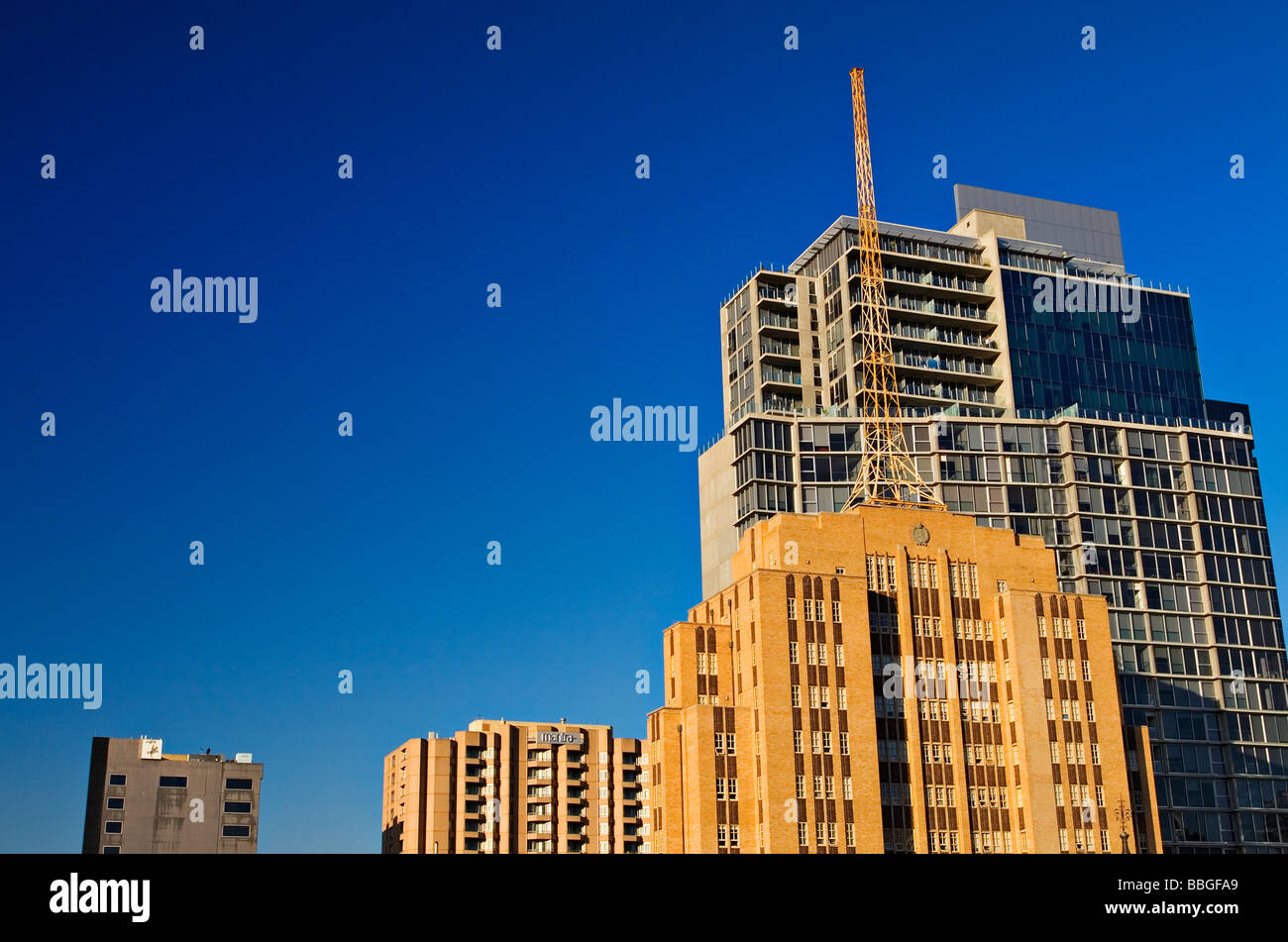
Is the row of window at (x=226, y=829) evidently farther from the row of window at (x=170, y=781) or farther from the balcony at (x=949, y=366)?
the balcony at (x=949, y=366)

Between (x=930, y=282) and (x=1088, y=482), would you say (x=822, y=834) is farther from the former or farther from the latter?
(x=930, y=282)

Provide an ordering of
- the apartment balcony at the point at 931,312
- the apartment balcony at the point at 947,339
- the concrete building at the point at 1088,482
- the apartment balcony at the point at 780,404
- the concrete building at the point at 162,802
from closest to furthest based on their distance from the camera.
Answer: the concrete building at the point at 1088,482
the concrete building at the point at 162,802
the apartment balcony at the point at 947,339
the apartment balcony at the point at 931,312
the apartment balcony at the point at 780,404

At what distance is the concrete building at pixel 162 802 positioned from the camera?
188500 millimetres

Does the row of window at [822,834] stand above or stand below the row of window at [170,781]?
below

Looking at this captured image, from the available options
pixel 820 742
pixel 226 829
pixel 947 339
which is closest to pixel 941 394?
pixel 947 339

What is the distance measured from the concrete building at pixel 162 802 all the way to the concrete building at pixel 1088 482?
74.0 metres

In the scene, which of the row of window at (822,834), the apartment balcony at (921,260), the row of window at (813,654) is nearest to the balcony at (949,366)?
the apartment balcony at (921,260)

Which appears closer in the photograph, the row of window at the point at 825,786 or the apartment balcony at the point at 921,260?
the row of window at the point at 825,786

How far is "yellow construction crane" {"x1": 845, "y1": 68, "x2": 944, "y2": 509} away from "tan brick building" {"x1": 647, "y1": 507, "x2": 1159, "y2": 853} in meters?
38.5

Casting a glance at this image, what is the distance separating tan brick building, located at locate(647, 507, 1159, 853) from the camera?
123 metres

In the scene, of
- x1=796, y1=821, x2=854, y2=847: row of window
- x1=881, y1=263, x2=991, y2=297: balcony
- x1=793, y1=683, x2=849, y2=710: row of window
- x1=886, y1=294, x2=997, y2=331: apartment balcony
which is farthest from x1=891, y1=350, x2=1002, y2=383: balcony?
x1=796, y1=821, x2=854, y2=847: row of window

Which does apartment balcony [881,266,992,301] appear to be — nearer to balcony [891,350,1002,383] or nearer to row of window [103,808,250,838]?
balcony [891,350,1002,383]

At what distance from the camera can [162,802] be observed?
190 meters
